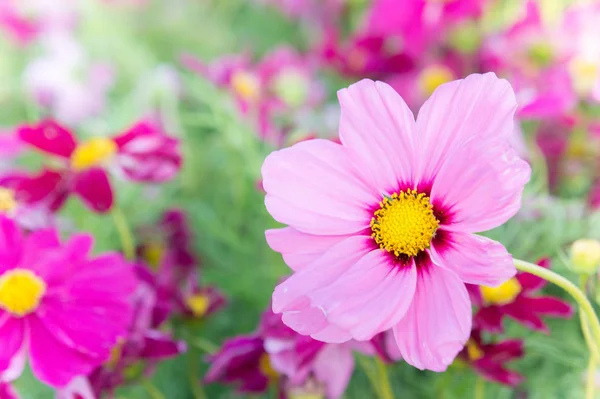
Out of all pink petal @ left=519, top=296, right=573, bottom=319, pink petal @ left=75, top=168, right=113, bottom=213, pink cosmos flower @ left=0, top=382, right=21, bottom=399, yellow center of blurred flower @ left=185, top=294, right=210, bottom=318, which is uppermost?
pink petal @ left=75, top=168, right=113, bottom=213

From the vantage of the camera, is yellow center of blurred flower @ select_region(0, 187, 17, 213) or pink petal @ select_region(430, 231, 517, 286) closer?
pink petal @ select_region(430, 231, 517, 286)

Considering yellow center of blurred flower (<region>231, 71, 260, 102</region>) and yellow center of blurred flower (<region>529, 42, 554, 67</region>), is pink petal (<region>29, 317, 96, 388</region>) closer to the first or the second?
yellow center of blurred flower (<region>231, 71, 260, 102</region>)

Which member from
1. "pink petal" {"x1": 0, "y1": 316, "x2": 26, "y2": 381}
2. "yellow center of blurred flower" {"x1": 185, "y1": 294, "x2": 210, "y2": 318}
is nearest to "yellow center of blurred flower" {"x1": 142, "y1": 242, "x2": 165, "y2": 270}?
"yellow center of blurred flower" {"x1": 185, "y1": 294, "x2": 210, "y2": 318}

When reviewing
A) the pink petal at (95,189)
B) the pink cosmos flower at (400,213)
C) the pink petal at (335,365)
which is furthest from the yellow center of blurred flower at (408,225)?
the pink petal at (95,189)

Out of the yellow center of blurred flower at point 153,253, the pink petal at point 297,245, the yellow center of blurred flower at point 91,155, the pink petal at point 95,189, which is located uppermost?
the pink petal at point 297,245

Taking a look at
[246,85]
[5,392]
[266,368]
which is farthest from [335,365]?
[246,85]

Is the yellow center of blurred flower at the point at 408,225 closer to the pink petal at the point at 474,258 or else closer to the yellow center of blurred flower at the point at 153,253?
the pink petal at the point at 474,258

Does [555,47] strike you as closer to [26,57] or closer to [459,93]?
[459,93]
